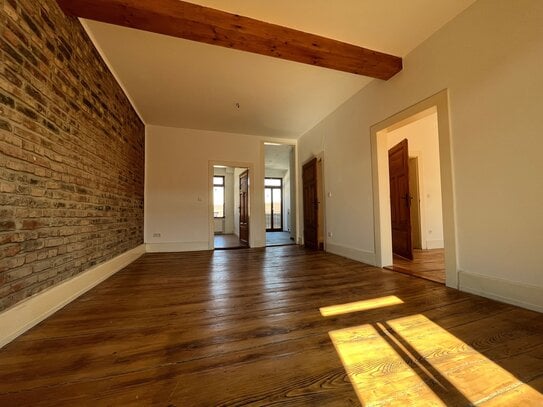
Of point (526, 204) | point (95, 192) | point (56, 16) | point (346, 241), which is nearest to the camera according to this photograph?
point (526, 204)

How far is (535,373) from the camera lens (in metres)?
1.07

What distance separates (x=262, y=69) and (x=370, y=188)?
7.56 ft

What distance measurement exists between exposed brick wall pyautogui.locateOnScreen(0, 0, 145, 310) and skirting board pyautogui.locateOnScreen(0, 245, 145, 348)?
60 millimetres

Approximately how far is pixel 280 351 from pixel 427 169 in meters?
5.06

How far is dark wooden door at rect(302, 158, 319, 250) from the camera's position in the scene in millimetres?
4973

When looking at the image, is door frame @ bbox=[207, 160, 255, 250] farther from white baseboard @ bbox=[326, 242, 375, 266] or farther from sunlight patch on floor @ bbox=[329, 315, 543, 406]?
sunlight patch on floor @ bbox=[329, 315, 543, 406]

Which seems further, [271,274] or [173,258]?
[173,258]

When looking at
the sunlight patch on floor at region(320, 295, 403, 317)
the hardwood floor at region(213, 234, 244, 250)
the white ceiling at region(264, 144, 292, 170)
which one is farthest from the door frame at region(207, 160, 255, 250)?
the sunlight patch on floor at region(320, 295, 403, 317)

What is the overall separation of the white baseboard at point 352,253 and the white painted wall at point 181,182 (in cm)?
193

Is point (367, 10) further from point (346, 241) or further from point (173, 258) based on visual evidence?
point (173, 258)

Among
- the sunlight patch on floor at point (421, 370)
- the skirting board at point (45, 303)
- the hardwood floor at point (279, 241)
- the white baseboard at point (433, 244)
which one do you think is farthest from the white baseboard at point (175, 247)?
the white baseboard at point (433, 244)

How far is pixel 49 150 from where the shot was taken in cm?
183

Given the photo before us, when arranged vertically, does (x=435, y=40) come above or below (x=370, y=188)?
above

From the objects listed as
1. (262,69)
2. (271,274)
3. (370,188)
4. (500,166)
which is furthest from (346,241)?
(262,69)
